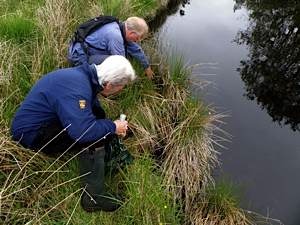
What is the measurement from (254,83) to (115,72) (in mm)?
5720

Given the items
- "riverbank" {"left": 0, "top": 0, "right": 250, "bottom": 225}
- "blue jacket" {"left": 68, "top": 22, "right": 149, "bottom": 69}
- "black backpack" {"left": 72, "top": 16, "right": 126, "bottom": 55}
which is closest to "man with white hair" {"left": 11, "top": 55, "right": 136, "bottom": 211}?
"riverbank" {"left": 0, "top": 0, "right": 250, "bottom": 225}

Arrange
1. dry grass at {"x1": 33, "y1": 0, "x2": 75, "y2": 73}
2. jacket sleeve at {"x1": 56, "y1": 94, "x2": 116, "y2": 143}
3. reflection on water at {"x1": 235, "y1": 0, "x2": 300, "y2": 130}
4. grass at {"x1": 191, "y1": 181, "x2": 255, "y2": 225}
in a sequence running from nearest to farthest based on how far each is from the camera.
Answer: jacket sleeve at {"x1": 56, "y1": 94, "x2": 116, "y2": 143} → grass at {"x1": 191, "y1": 181, "x2": 255, "y2": 225} → dry grass at {"x1": 33, "y1": 0, "x2": 75, "y2": 73} → reflection on water at {"x1": 235, "y1": 0, "x2": 300, "y2": 130}

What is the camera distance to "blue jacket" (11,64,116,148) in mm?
3613

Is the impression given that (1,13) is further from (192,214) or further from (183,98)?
(192,214)

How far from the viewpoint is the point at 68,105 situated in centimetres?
360

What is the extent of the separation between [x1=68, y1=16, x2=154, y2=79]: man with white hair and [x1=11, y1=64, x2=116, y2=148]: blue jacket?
1.61 m

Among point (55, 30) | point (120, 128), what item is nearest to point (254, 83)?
point (55, 30)

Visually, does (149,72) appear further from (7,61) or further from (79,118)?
(79,118)

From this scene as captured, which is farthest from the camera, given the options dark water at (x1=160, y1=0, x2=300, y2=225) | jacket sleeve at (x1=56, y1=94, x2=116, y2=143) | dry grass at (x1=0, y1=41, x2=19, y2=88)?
dark water at (x1=160, y1=0, x2=300, y2=225)

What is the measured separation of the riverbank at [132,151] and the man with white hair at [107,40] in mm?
415

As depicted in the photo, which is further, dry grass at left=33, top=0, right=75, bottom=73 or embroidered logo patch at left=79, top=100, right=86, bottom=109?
dry grass at left=33, top=0, right=75, bottom=73

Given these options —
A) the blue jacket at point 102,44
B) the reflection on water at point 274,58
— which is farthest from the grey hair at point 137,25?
the reflection on water at point 274,58

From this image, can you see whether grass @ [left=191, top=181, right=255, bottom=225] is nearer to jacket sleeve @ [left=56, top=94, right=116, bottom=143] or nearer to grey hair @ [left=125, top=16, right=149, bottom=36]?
jacket sleeve @ [left=56, top=94, right=116, bottom=143]

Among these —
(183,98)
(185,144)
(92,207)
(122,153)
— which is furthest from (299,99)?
(92,207)
